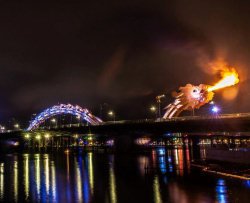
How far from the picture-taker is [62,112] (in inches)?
7042

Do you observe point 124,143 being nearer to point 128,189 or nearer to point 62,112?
point 62,112

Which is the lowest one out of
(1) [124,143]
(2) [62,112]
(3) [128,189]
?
(3) [128,189]

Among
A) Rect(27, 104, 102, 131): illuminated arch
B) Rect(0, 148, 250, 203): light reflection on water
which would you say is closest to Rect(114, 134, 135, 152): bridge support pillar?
Rect(27, 104, 102, 131): illuminated arch

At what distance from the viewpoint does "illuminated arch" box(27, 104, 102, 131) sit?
16262cm

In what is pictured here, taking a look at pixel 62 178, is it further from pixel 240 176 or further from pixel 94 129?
pixel 94 129

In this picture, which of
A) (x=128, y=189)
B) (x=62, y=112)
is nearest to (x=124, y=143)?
(x=62, y=112)

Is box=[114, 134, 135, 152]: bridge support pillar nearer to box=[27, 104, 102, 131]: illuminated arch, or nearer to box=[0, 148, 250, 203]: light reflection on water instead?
box=[27, 104, 102, 131]: illuminated arch

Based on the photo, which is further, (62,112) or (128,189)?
(62,112)

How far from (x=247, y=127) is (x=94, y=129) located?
53.3 meters

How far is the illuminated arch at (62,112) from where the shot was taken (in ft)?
534

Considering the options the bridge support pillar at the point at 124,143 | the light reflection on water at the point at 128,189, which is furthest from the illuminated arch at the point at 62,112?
the light reflection on water at the point at 128,189

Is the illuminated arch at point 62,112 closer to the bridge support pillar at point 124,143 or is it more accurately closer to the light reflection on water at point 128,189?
the bridge support pillar at point 124,143

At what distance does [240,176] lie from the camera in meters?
42.1

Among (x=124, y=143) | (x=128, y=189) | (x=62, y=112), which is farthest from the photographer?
(x=62, y=112)
